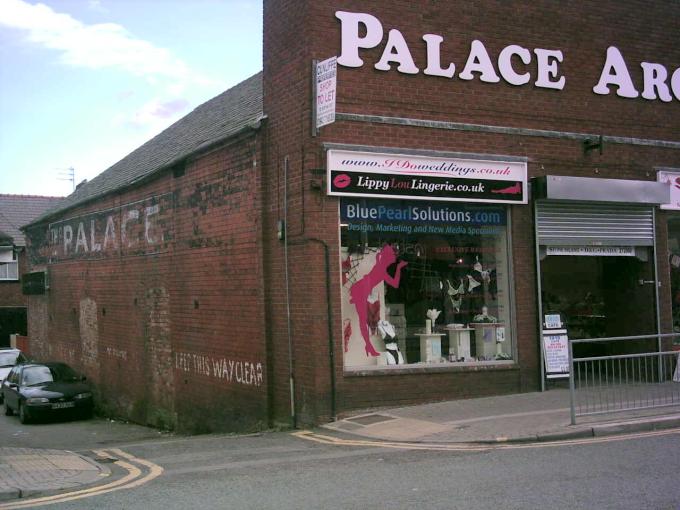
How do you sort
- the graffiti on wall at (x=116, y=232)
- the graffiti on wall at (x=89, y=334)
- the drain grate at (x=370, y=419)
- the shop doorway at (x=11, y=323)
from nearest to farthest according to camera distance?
the drain grate at (x=370, y=419) → the graffiti on wall at (x=116, y=232) → the graffiti on wall at (x=89, y=334) → the shop doorway at (x=11, y=323)

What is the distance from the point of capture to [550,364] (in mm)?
12898

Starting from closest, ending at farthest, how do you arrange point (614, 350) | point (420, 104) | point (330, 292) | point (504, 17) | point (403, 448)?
point (403, 448) < point (330, 292) < point (420, 104) < point (504, 17) < point (614, 350)

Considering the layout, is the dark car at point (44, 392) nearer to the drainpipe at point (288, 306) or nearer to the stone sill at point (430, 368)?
the drainpipe at point (288, 306)

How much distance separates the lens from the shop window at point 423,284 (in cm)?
1199

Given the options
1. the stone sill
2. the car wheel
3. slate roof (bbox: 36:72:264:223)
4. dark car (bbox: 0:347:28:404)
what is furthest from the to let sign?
dark car (bbox: 0:347:28:404)

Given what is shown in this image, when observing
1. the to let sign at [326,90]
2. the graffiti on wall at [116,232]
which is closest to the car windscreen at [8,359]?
the graffiti on wall at [116,232]

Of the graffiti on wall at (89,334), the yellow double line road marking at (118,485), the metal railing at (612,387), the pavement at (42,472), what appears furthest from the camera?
the graffiti on wall at (89,334)

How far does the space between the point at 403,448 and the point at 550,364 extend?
480 cm

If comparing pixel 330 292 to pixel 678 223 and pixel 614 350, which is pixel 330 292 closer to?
pixel 614 350

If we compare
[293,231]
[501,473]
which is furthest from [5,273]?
[501,473]

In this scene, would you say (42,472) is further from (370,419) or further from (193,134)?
(193,134)

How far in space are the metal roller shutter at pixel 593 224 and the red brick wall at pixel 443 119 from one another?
422mm

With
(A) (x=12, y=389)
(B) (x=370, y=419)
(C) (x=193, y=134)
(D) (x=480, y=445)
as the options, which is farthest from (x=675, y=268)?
(A) (x=12, y=389)

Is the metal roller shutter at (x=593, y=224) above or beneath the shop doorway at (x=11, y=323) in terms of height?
above
